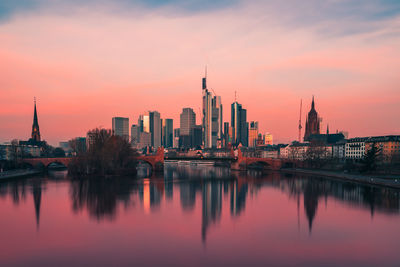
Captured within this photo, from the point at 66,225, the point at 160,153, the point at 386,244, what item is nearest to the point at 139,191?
the point at 66,225

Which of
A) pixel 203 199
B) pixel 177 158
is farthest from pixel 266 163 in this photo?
pixel 203 199

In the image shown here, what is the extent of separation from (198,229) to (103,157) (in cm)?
6069

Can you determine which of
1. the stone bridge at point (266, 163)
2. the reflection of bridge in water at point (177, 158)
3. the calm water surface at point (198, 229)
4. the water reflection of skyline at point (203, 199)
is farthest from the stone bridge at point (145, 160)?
the calm water surface at point (198, 229)

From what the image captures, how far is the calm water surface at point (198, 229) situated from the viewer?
83.7ft

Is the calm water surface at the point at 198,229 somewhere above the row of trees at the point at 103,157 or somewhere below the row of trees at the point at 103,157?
below

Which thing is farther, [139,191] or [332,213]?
[139,191]

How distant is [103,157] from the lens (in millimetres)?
89000

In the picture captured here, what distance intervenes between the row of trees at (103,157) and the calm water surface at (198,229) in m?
31.9

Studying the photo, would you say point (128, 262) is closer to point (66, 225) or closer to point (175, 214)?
point (66, 225)

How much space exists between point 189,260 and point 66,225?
1756cm

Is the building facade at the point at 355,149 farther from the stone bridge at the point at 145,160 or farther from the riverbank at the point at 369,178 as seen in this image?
the stone bridge at the point at 145,160

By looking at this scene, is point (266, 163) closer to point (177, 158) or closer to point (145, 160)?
point (177, 158)

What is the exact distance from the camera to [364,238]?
31.2 m

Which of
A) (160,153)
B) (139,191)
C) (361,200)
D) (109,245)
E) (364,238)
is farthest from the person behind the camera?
(160,153)
